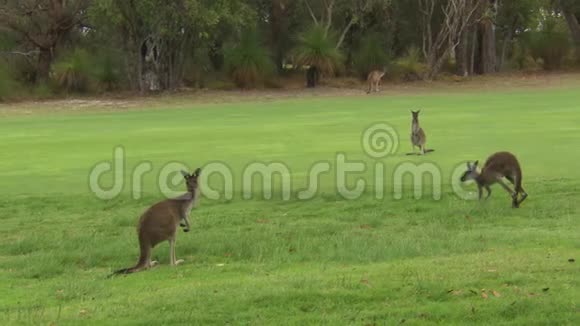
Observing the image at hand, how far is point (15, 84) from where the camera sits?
125ft

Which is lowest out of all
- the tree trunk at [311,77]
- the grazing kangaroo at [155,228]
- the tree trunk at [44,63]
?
the grazing kangaroo at [155,228]

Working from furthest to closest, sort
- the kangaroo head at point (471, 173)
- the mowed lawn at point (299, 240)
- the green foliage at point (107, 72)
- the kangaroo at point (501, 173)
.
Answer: the green foliage at point (107, 72) → the kangaroo head at point (471, 173) → the kangaroo at point (501, 173) → the mowed lawn at point (299, 240)

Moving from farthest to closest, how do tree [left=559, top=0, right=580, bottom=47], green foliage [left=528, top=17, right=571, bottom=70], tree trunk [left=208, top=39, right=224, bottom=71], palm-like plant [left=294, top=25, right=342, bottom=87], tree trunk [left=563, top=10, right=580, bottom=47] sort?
tree trunk [left=563, top=10, right=580, bottom=47]
tree [left=559, top=0, right=580, bottom=47]
green foliage [left=528, top=17, right=571, bottom=70]
tree trunk [left=208, top=39, right=224, bottom=71]
palm-like plant [left=294, top=25, right=342, bottom=87]

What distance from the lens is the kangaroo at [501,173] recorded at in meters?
10.9

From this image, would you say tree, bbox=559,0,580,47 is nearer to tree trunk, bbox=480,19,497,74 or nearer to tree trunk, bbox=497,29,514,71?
tree trunk, bbox=497,29,514,71

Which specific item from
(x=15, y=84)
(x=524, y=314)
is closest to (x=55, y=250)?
(x=524, y=314)

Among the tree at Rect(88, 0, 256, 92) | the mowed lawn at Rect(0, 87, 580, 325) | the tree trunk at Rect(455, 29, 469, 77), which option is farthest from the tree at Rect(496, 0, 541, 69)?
the mowed lawn at Rect(0, 87, 580, 325)

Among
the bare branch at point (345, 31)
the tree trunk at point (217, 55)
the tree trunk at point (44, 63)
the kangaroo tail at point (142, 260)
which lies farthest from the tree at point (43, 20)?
the kangaroo tail at point (142, 260)

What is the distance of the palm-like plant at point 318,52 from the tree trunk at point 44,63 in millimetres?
10892

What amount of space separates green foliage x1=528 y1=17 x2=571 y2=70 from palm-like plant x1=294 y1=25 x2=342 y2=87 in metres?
11.7

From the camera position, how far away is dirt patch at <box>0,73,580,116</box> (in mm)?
33312

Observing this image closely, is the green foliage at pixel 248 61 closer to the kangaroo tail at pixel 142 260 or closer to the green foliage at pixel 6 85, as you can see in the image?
the green foliage at pixel 6 85

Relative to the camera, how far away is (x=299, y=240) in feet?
30.8

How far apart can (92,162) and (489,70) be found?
3314 cm
